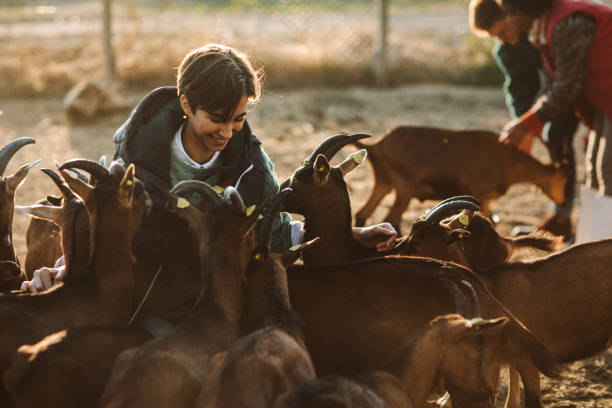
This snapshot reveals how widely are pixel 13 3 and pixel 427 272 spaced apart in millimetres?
16757

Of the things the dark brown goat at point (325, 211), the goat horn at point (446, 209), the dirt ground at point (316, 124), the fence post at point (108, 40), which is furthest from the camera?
the fence post at point (108, 40)

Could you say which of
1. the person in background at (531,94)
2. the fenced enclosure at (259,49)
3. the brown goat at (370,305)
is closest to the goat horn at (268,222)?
the brown goat at (370,305)

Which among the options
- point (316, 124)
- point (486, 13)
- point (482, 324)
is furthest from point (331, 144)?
point (316, 124)

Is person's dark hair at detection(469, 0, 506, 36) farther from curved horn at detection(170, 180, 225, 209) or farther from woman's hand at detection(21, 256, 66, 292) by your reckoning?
woman's hand at detection(21, 256, 66, 292)

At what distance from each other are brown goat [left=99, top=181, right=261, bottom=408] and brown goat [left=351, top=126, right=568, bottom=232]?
3332mm

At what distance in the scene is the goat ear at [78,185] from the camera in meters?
3.88

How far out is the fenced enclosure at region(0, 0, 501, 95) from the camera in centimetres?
1355

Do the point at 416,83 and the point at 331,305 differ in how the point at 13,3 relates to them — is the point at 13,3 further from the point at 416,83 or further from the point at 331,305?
the point at 331,305

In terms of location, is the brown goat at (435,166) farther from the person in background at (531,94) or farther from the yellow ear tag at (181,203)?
the yellow ear tag at (181,203)

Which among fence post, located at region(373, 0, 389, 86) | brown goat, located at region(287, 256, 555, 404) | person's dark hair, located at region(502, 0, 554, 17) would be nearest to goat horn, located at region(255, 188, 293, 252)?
brown goat, located at region(287, 256, 555, 404)

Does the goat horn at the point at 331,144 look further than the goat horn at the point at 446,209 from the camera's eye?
Yes

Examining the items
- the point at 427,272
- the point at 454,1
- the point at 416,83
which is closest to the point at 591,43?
the point at 427,272

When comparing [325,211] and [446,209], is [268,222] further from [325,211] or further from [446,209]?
[446,209]

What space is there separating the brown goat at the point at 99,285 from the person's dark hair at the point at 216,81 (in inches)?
19.5
